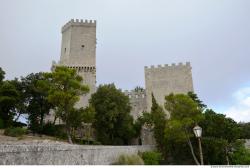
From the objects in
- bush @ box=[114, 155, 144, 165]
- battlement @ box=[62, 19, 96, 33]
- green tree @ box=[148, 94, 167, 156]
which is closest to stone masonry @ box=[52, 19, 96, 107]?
battlement @ box=[62, 19, 96, 33]

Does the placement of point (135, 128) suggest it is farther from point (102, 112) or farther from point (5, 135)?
point (5, 135)

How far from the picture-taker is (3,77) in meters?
28.3

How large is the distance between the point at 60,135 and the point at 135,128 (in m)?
8.88

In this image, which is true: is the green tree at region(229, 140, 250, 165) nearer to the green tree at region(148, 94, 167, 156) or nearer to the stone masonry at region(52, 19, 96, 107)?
the green tree at region(148, 94, 167, 156)

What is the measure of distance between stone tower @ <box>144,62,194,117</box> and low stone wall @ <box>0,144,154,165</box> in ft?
71.7

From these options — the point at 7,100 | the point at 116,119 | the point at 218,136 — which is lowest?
the point at 218,136

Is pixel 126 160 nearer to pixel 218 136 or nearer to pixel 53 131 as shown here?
pixel 218 136

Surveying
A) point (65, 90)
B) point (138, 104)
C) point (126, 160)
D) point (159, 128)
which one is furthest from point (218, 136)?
point (138, 104)

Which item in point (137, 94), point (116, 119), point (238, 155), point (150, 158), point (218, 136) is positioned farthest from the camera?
point (137, 94)

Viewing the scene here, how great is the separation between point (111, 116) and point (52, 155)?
677 inches

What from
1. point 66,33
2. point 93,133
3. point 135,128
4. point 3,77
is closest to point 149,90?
point 135,128

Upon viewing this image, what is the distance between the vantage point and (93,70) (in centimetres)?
3925

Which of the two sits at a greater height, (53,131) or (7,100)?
(7,100)

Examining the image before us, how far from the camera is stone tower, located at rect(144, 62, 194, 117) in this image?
38094mm
